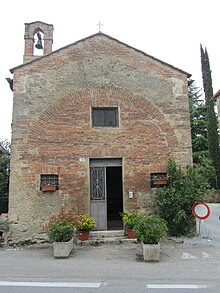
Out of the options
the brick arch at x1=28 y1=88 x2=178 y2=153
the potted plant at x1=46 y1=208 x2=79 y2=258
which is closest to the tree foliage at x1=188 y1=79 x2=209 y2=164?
the brick arch at x1=28 y1=88 x2=178 y2=153

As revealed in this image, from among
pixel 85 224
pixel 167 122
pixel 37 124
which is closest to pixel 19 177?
pixel 37 124

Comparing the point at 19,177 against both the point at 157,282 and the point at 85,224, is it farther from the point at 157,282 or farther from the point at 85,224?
the point at 157,282

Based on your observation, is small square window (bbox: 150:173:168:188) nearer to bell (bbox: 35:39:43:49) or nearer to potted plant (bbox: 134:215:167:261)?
potted plant (bbox: 134:215:167:261)

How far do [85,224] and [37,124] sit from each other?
389 centimetres

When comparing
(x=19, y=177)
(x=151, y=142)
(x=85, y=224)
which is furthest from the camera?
(x=151, y=142)

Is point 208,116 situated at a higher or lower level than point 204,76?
lower

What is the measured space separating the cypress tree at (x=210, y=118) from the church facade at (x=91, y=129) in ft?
47.6

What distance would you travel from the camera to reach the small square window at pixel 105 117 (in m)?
10.0

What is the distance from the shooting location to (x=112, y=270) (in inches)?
239

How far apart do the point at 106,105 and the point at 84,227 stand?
443 cm

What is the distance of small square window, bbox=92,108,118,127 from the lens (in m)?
10.0

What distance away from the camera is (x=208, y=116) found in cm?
2498

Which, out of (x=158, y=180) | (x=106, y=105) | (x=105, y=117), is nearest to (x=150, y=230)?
(x=158, y=180)

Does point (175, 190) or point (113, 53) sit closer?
point (175, 190)
